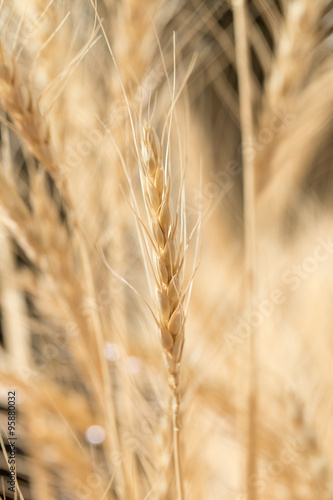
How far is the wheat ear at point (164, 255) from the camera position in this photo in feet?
0.64

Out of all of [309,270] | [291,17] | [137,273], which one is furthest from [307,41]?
[137,273]

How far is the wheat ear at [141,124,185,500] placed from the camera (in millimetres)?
197

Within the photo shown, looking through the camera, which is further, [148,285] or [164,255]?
[148,285]

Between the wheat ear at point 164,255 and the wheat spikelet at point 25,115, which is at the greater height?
the wheat spikelet at point 25,115

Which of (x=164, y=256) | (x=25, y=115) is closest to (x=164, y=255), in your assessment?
(x=164, y=256)

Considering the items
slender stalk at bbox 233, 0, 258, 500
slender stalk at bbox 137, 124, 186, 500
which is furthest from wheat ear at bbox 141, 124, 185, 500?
slender stalk at bbox 233, 0, 258, 500

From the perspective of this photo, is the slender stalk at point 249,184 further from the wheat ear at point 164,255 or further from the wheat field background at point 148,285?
the wheat ear at point 164,255

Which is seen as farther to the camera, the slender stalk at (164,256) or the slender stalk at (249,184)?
the slender stalk at (249,184)

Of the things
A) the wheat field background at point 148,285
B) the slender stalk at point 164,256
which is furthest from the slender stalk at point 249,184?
the slender stalk at point 164,256

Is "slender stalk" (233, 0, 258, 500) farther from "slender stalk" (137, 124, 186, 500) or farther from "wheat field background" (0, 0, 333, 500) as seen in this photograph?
"slender stalk" (137, 124, 186, 500)

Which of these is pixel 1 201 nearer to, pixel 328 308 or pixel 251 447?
pixel 251 447

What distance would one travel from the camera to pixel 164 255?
0.20m

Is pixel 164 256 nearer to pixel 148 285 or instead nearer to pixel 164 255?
pixel 164 255

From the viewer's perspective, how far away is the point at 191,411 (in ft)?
1.23
